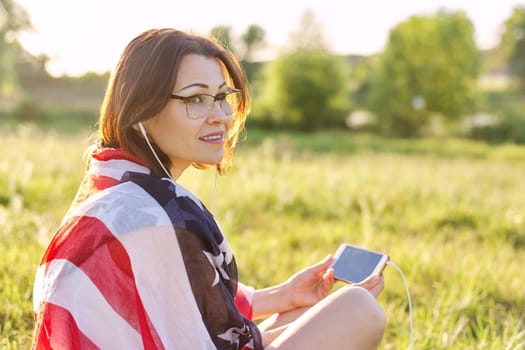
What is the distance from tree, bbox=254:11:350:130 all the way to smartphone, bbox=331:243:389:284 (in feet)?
93.7

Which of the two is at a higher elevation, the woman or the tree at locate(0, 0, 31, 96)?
the tree at locate(0, 0, 31, 96)

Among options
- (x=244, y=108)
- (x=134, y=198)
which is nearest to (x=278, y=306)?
(x=244, y=108)

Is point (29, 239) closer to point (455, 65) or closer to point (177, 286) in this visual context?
point (177, 286)

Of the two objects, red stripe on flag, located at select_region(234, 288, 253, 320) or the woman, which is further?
red stripe on flag, located at select_region(234, 288, 253, 320)

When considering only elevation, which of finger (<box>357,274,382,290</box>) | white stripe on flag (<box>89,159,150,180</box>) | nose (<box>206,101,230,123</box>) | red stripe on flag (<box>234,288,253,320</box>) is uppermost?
nose (<box>206,101,230,123</box>)

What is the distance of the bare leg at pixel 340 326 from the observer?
62.7 inches

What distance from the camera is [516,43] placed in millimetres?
45312

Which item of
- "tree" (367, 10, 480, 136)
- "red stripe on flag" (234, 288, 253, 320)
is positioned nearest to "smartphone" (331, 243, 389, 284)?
"red stripe on flag" (234, 288, 253, 320)

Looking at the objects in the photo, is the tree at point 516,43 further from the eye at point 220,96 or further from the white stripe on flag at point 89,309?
the white stripe on flag at point 89,309

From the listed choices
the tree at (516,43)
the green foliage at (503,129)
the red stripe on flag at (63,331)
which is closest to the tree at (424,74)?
the green foliage at (503,129)

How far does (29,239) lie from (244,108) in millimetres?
2243

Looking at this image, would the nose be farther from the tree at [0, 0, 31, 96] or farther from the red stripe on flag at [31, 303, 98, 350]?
the tree at [0, 0, 31, 96]

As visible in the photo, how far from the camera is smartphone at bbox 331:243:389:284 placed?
2164 millimetres

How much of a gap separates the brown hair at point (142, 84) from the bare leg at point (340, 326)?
1.94ft
